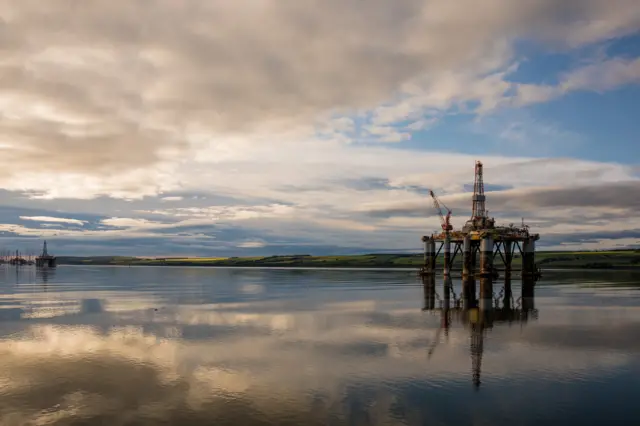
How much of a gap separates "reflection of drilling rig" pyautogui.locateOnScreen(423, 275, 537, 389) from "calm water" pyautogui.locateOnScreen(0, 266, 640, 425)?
1.06 ft

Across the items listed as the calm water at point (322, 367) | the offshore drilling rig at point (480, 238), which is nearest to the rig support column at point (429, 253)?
the offshore drilling rig at point (480, 238)

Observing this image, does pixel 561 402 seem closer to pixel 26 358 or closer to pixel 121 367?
pixel 121 367

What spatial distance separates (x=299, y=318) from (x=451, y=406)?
115 ft

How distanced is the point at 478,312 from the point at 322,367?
35.2m

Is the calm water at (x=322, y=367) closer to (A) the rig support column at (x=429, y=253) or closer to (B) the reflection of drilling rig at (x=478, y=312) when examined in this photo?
(B) the reflection of drilling rig at (x=478, y=312)

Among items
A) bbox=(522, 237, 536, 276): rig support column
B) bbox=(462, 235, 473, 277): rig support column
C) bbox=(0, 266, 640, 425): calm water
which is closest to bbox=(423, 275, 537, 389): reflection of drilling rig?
bbox=(0, 266, 640, 425): calm water

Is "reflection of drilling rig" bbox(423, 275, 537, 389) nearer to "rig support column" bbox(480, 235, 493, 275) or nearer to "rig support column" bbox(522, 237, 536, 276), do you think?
"rig support column" bbox(480, 235, 493, 275)

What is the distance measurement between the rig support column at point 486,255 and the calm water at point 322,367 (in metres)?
32.2

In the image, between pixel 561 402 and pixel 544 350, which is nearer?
pixel 561 402

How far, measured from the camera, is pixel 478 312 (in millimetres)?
62719

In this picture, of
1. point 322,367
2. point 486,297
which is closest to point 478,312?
point 486,297

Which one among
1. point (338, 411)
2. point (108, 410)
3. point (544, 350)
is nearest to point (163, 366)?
point (108, 410)

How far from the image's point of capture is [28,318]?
194 ft

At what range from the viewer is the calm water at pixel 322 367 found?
972 inches
